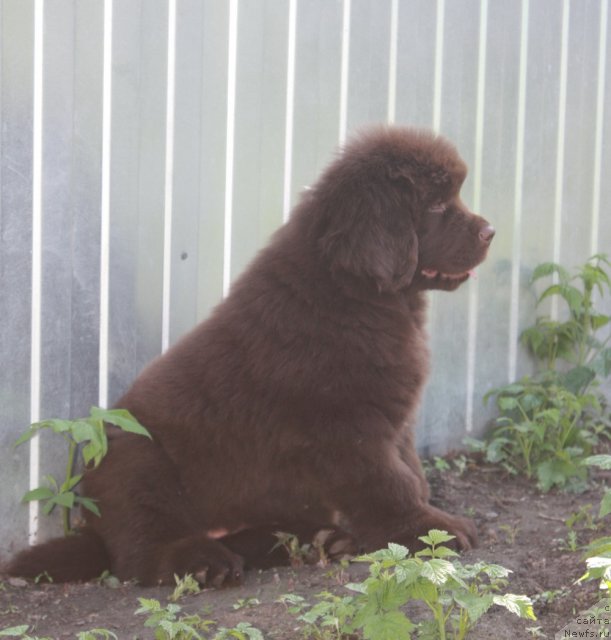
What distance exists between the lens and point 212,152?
4141 mm

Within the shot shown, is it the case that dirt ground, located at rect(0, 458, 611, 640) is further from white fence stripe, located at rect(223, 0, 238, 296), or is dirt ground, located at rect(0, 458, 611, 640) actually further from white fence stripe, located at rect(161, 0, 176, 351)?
white fence stripe, located at rect(223, 0, 238, 296)

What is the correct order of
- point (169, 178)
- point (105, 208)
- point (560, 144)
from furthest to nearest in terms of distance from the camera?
point (560, 144)
point (169, 178)
point (105, 208)

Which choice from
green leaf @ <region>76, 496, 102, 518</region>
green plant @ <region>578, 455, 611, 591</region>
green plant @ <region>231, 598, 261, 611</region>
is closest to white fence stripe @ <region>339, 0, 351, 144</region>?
green leaf @ <region>76, 496, 102, 518</region>

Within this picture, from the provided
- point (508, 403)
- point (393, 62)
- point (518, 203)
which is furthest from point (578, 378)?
point (393, 62)

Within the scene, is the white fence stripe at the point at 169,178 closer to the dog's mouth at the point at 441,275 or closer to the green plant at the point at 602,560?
the dog's mouth at the point at 441,275

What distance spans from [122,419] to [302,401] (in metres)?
0.58

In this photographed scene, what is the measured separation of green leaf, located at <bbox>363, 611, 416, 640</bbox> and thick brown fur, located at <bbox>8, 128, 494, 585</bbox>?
106 centimetres

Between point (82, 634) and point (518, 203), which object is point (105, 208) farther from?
point (518, 203)

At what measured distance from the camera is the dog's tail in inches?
137

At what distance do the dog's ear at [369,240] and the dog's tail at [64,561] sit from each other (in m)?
1.24

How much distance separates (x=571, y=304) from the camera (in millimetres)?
5008

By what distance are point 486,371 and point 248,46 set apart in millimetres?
2021

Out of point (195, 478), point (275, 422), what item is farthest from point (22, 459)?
point (275, 422)

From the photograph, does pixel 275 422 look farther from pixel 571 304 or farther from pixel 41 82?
pixel 571 304
